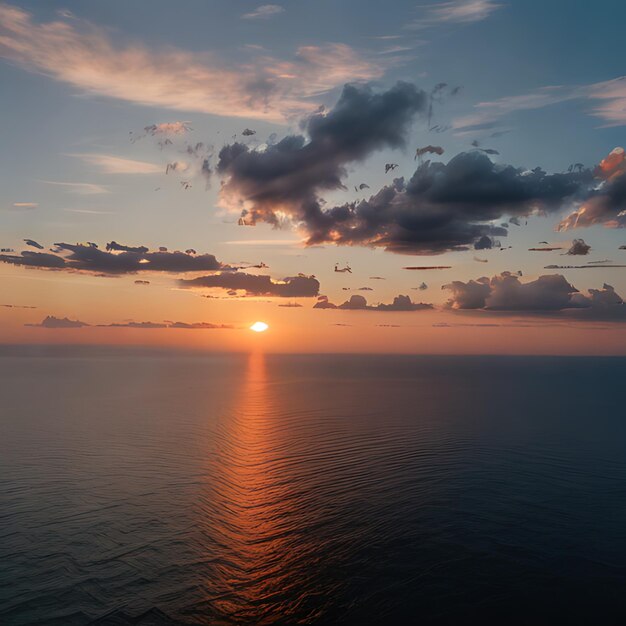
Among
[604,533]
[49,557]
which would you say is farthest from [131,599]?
[604,533]

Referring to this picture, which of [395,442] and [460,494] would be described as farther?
[395,442]

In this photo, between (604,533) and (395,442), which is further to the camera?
(395,442)

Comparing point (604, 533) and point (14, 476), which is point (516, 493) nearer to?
point (604, 533)

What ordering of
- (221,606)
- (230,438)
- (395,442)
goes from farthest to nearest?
(230,438)
(395,442)
(221,606)

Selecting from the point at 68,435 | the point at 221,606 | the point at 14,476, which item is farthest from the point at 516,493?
the point at 68,435

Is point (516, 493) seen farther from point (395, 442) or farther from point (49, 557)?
point (49, 557)

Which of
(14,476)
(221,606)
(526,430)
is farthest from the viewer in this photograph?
(526,430)
